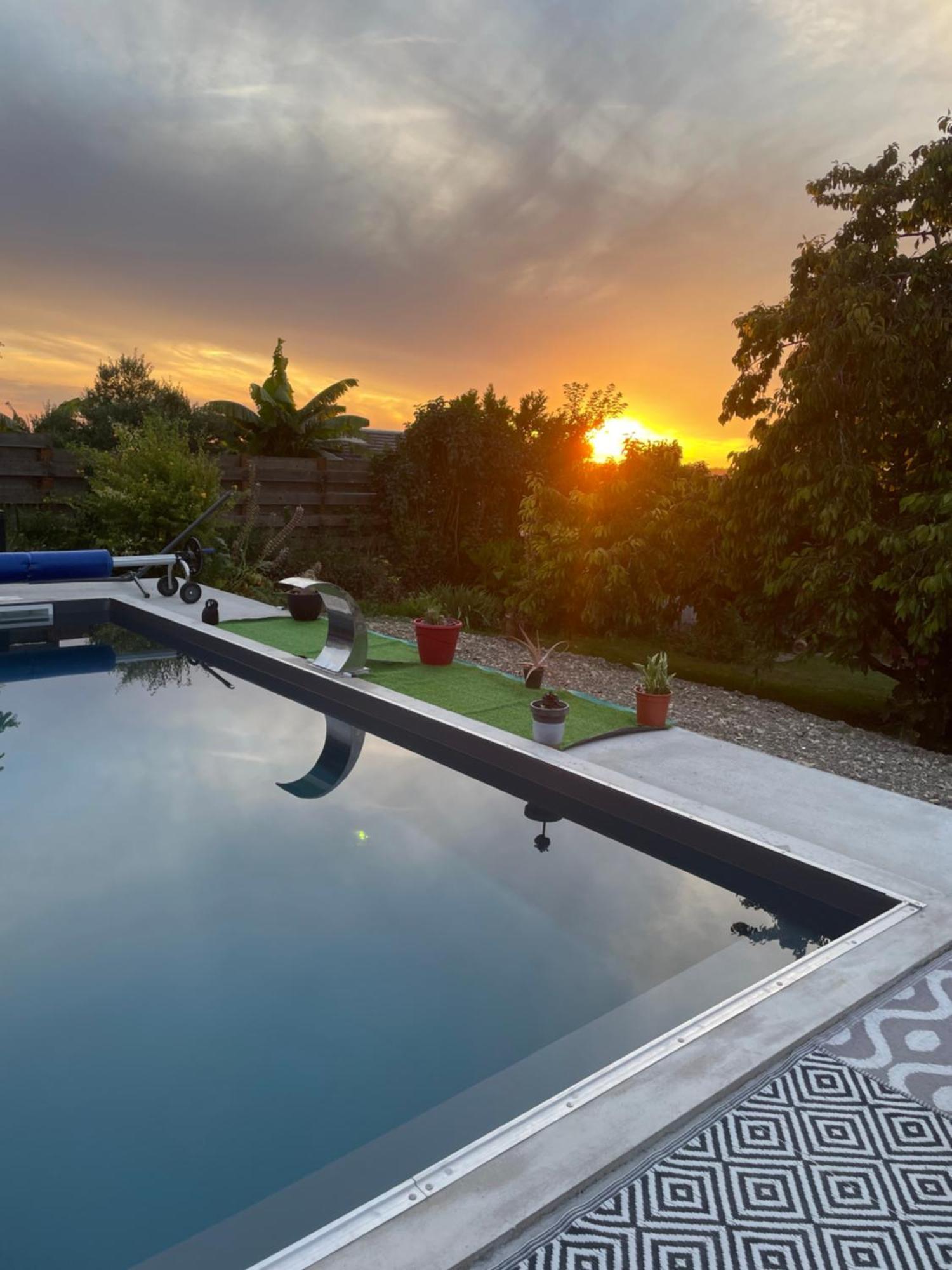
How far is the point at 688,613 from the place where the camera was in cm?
1385

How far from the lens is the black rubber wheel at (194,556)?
9.01 m

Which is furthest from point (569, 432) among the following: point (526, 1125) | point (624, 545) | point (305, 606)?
point (526, 1125)

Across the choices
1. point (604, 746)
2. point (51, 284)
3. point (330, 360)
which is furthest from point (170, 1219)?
point (330, 360)

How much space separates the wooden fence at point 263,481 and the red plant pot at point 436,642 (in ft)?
18.0

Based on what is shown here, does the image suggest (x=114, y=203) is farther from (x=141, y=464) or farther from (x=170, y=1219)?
(x=170, y=1219)

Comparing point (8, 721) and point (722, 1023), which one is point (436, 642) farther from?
point (722, 1023)

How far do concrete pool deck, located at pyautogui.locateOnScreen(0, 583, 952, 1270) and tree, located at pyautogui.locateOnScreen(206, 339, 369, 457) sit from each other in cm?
1237

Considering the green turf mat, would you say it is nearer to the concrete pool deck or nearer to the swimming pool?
the swimming pool

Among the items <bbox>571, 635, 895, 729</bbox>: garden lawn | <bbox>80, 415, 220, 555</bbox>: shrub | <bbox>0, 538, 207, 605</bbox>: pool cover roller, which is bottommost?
<bbox>571, 635, 895, 729</bbox>: garden lawn

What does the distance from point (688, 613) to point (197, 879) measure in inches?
435

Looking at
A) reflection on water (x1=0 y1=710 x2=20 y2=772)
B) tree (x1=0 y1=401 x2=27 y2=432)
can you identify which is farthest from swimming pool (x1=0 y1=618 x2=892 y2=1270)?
tree (x1=0 y1=401 x2=27 y2=432)

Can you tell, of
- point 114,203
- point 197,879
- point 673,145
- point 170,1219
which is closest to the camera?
point 170,1219

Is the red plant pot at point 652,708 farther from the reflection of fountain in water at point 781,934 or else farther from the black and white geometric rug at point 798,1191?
the black and white geometric rug at point 798,1191

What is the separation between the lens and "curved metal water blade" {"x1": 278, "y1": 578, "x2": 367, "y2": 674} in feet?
20.9
